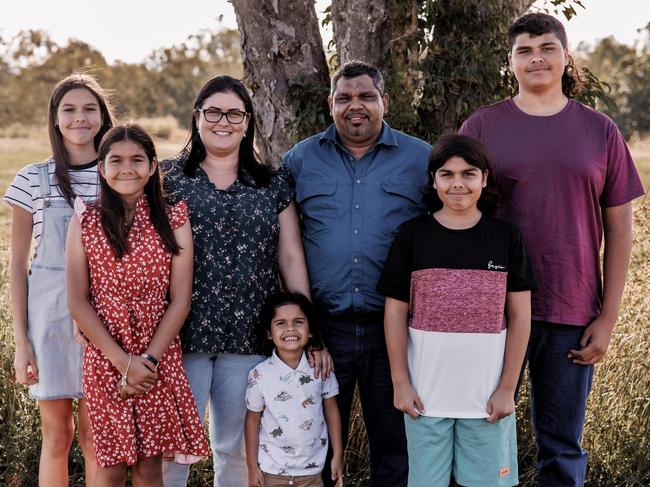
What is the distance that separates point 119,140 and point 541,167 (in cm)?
168

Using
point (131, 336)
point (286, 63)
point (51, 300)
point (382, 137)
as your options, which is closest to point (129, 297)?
point (131, 336)

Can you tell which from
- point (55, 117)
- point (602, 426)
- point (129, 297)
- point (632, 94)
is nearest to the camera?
point (129, 297)

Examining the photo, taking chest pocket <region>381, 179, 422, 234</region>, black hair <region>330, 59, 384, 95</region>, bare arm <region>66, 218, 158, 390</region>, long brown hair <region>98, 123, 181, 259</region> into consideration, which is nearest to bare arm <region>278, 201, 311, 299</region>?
chest pocket <region>381, 179, 422, 234</region>

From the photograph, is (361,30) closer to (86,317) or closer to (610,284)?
(610,284)

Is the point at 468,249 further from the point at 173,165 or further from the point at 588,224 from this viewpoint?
the point at 173,165

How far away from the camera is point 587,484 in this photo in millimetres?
4297

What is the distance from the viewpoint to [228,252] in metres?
3.42

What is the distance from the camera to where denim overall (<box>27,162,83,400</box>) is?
3.61 meters

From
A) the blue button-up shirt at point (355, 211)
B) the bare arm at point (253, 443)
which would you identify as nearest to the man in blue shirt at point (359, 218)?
the blue button-up shirt at point (355, 211)

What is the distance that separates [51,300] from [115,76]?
34551mm

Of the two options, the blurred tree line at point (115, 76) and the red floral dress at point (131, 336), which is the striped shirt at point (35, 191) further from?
the blurred tree line at point (115, 76)

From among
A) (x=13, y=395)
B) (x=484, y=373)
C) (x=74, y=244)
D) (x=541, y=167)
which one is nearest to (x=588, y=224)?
(x=541, y=167)

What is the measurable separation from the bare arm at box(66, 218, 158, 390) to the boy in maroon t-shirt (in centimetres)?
158

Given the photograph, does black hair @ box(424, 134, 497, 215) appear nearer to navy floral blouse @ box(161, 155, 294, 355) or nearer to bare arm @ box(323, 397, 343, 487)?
navy floral blouse @ box(161, 155, 294, 355)
